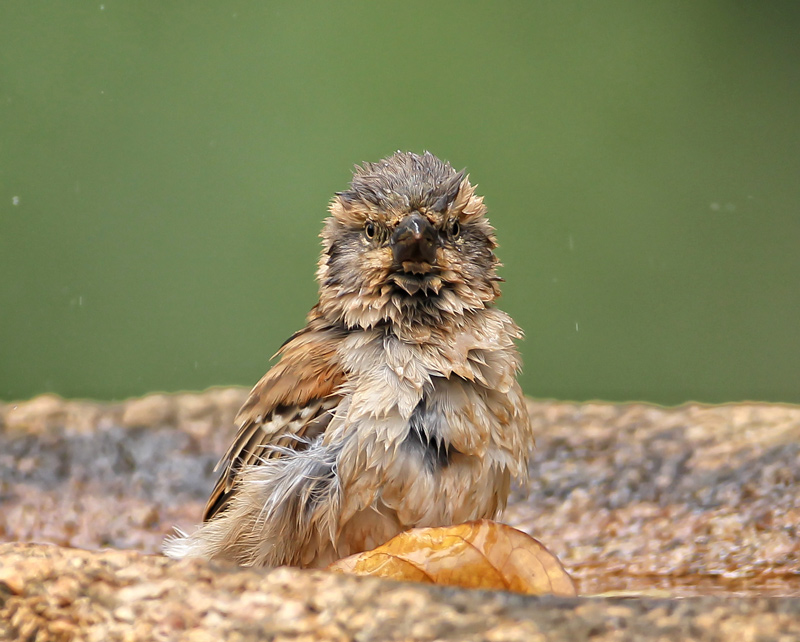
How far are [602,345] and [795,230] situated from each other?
55.2 inches

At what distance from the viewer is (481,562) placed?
164 cm

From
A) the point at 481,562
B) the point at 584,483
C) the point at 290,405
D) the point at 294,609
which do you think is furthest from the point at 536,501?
the point at 294,609

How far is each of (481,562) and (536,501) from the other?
182 cm

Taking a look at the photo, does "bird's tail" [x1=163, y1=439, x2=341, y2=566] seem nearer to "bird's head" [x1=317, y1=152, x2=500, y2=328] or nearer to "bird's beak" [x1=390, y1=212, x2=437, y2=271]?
"bird's head" [x1=317, y1=152, x2=500, y2=328]

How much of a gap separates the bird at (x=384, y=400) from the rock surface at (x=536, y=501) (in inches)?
24.1

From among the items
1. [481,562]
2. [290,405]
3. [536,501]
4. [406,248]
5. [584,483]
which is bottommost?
[536,501]

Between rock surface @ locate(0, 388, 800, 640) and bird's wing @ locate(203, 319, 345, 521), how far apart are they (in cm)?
88

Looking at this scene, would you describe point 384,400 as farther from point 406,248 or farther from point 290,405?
point 406,248

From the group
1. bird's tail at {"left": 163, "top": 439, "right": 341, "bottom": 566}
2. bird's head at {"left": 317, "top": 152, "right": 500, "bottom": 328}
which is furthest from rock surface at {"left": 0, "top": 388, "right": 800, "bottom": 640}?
bird's head at {"left": 317, "top": 152, "right": 500, "bottom": 328}

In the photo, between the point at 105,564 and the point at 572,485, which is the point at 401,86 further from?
the point at 105,564

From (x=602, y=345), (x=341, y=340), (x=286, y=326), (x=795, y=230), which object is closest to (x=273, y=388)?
(x=341, y=340)

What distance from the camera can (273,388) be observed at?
101 inches

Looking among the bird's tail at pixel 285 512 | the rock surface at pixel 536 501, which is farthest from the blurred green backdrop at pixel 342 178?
the bird's tail at pixel 285 512

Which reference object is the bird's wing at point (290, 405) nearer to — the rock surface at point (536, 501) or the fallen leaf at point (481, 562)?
the fallen leaf at point (481, 562)
